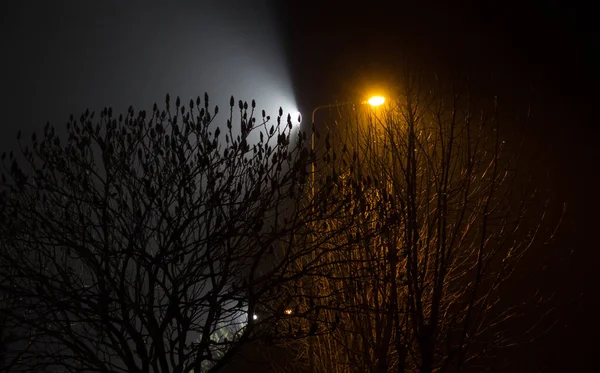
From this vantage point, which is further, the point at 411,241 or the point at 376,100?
the point at 376,100

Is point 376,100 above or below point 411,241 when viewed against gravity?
above

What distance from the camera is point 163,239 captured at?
557 centimetres

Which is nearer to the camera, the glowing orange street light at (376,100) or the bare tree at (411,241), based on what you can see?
the bare tree at (411,241)

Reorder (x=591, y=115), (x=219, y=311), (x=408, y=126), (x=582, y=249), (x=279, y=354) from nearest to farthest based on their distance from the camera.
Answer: (x=219, y=311) → (x=408, y=126) → (x=582, y=249) → (x=591, y=115) → (x=279, y=354)

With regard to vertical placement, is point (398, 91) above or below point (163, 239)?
above

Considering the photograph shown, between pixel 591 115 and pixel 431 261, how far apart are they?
5.76 metres

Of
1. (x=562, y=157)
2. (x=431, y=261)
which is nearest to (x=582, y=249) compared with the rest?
(x=562, y=157)

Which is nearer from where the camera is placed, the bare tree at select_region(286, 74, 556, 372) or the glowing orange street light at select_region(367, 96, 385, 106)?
the bare tree at select_region(286, 74, 556, 372)

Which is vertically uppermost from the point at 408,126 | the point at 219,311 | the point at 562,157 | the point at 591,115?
the point at 591,115

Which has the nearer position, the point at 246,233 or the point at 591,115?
the point at 246,233

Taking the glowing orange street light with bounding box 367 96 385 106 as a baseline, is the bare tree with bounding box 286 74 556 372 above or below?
below

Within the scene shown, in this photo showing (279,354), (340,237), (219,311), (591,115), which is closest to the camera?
(219,311)

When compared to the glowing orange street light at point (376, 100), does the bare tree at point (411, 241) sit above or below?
A: below

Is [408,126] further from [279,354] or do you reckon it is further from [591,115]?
[279,354]
